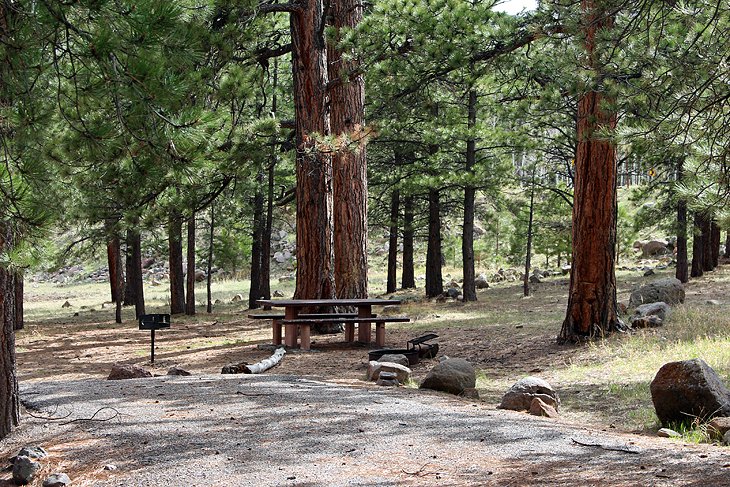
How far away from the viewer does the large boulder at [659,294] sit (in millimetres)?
15844

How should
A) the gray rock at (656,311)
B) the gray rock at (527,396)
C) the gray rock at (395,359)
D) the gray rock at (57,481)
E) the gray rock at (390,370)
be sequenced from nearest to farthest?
the gray rock at (57,481)
the gray rock at (527,396)
the gray rock at (390,370)
the gray rock at (395,359)
the gray rock at (656,311)

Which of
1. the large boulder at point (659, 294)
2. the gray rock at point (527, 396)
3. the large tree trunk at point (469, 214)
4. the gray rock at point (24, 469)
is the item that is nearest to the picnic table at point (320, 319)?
the gray rock at point (527, 396)

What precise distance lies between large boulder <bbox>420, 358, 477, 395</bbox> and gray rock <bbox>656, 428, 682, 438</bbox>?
103 inches

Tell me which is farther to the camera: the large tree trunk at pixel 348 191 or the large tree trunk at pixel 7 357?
the large tree trunk at pixel 348 191

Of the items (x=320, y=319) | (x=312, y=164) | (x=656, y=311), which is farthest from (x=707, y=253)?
(x=320, y=319)

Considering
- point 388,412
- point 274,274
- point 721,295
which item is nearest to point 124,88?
point 388,412

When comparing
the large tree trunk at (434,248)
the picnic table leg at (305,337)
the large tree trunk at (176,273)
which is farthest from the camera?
the large tree trunk at (434,248)

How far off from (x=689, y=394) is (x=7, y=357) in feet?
18.1

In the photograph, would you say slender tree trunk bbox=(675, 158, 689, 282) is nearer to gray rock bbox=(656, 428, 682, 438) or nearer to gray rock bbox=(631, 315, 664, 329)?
gray rock bbox=(631, 315, 664, 329)

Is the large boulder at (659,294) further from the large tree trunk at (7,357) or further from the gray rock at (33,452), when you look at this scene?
the gray rock at (33,452)

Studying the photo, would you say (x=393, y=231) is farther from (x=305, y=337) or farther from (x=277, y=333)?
(x=305, y=337)

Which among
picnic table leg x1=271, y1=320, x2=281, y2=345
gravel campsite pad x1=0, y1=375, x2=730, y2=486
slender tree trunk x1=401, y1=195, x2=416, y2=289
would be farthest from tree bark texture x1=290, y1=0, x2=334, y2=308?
slender tree trunk x1=401, y1=195, x2=416, y2=289

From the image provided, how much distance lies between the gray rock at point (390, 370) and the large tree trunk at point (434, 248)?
13586mm

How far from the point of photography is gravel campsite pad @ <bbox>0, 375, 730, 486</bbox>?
4793mm
